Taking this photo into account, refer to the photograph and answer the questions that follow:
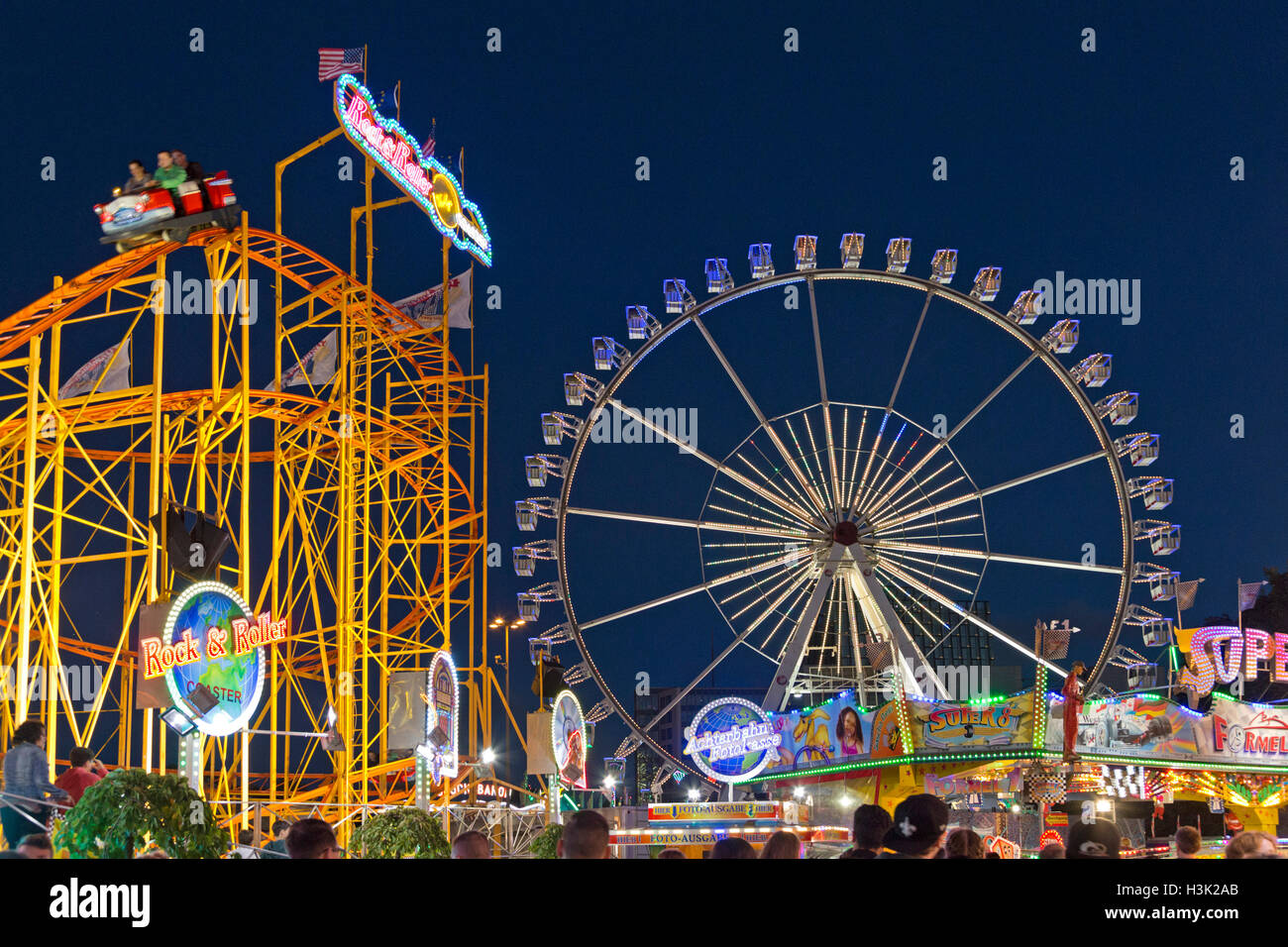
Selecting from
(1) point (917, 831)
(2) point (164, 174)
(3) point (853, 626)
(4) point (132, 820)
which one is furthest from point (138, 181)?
(3) point (853, 626)

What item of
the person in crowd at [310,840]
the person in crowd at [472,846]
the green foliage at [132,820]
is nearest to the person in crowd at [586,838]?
the person in crowd at [310,840]

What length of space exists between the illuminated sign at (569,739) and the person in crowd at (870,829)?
18.4 m

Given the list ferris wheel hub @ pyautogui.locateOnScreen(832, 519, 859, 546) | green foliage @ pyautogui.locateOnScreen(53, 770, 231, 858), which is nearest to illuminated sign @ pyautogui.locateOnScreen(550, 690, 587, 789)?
ferris wheel hub @ pyautogui.locateOnScreen(832, 519, 859, 546)

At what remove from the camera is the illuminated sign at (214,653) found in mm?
12266

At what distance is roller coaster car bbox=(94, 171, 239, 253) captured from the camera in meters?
15.9

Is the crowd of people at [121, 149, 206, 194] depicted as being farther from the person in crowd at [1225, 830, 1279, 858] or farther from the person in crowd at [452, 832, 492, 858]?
the person in crowd at [1225, 830, 1279, 858]

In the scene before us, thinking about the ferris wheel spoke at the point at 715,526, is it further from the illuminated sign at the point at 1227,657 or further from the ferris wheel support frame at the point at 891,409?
the illuminated sign at the point at 1227,657

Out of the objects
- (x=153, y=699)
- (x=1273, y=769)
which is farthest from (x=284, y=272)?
(x=1273, y=769)

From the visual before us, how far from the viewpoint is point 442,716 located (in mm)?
21391

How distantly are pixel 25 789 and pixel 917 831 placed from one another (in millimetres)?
7535

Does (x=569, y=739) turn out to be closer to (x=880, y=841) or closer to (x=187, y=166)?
(x=187, y=166)
